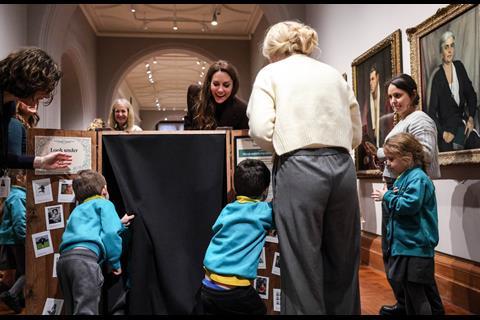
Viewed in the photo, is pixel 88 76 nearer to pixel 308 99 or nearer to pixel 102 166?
pixel 102 166

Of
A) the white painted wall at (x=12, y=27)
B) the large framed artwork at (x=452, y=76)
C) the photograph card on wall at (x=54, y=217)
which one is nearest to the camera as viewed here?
the photograph card on wall at (x=54, y=217)

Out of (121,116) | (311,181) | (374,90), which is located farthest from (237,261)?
(374,90)

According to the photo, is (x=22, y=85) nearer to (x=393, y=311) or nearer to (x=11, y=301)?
(x=11, y=301)

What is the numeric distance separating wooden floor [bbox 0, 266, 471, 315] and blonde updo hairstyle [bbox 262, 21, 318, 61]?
194cm

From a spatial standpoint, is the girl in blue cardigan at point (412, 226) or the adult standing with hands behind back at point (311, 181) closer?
the adult standing with hands behind back at point (311, 181)

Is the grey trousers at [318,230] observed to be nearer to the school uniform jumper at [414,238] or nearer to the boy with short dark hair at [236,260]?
the boy with short dark hair at [236,260]

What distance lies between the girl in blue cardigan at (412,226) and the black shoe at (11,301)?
264 cm

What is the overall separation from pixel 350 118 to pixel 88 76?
8.83 m

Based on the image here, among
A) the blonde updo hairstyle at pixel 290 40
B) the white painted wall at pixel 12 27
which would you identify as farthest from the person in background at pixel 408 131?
the white painted wall at pixel 12 27

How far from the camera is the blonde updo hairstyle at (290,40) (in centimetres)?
221

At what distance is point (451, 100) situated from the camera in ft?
11.3

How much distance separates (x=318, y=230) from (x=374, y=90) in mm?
3262

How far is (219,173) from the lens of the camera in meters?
2.81

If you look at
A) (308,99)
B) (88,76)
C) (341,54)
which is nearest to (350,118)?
(308,99)
